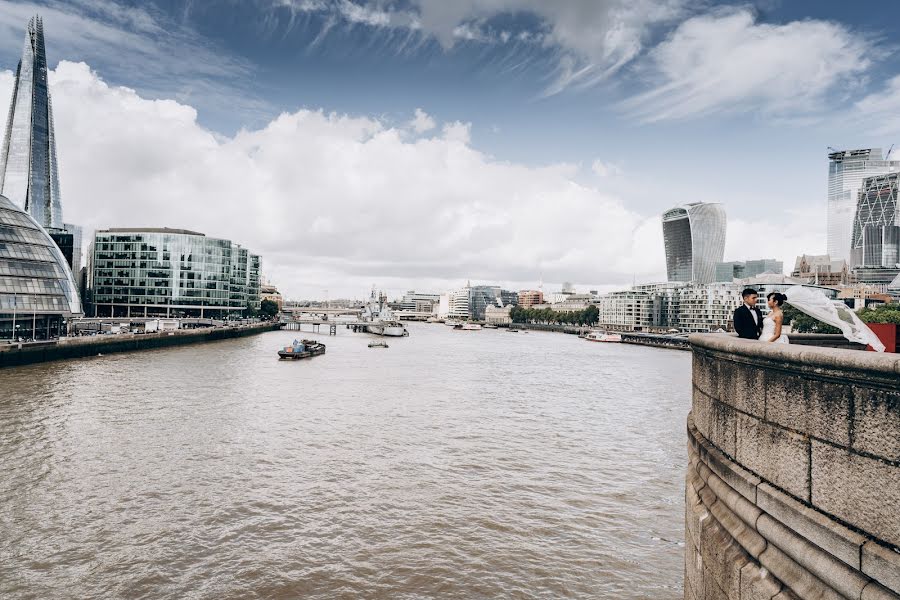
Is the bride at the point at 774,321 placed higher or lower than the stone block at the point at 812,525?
higher

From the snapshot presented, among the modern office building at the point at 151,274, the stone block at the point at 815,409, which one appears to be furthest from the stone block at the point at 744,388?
the modern office building at the point at 151,274

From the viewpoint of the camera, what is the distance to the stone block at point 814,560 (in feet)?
16.8

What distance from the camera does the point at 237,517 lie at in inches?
685

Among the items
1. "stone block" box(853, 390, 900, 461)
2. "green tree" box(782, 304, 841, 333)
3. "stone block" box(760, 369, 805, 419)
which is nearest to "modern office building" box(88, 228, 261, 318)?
"green tree" box(782, 304, 841, 333)

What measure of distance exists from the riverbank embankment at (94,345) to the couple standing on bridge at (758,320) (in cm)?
6129

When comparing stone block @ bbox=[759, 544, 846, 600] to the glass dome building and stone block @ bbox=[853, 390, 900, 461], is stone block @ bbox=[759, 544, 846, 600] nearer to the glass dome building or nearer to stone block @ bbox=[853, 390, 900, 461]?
stone block @ bbox=[853, 390, 900, 461]

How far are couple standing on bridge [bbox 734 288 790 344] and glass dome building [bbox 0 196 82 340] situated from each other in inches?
2895

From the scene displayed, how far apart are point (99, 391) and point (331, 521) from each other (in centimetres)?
3156

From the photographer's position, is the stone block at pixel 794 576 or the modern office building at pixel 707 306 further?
the modern office building at pixel 707 306

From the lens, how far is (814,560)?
5.57 m

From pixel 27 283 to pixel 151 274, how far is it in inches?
3326

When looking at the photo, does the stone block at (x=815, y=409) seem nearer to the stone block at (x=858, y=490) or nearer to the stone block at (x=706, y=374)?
the stone block at (x=858, y=490)

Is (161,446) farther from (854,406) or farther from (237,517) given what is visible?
(854,406)

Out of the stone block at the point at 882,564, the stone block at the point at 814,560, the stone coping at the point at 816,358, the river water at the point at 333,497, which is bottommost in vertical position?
the river water at the point at 333,497
